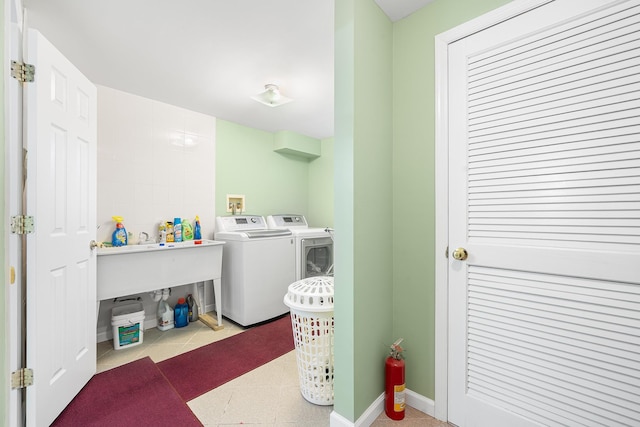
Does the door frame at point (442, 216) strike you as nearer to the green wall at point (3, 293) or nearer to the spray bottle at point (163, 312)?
the green wall at point (3, 293)

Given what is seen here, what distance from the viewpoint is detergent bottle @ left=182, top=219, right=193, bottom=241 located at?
107 inches

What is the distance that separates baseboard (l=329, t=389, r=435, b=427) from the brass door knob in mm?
820

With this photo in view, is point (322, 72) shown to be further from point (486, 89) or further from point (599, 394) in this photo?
point (599, 394)

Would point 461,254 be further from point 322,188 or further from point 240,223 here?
point 322,188

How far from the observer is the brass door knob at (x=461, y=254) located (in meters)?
1.33

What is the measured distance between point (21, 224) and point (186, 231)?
1.50 metres

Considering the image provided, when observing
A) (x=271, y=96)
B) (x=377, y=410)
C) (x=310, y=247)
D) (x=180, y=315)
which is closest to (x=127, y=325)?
(x=180, y=315)

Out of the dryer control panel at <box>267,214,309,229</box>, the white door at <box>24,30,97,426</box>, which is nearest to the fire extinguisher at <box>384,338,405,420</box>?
the white door at <box>24,30,97,426</box>

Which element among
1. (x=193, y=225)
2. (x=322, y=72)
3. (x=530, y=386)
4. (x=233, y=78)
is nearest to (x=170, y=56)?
(x=233, y=78)

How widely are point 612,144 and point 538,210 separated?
0.34m

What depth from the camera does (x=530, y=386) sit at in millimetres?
1180

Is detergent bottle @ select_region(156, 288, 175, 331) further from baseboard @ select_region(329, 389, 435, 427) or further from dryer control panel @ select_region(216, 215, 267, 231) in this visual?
baseboard @ select_region(329, 389, 435, 427)

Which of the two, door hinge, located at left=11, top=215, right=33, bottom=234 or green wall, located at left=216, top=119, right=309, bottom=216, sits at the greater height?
green wall, located at left=216, top=119, right=309, bottom=216

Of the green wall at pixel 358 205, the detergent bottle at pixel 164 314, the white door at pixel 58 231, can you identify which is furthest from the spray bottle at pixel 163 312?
the green wall at pixel 358 205
